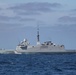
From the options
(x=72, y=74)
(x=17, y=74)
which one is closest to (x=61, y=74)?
(x=72, y=74)

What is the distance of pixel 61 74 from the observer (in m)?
71.0

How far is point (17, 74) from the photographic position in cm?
7038

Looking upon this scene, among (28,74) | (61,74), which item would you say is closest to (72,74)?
(61,74)

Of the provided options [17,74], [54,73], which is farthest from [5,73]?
[54,73]

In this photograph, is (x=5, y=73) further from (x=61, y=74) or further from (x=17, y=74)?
(x=61, y=74)

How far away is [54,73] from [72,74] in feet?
11.7

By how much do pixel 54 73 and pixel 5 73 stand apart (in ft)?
23.9

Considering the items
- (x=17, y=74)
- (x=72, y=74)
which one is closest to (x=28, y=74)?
(x=17, y=74)

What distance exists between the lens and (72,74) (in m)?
70.3

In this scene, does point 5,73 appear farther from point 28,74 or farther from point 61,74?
point 61,74

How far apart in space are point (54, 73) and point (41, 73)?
1993 millimetres

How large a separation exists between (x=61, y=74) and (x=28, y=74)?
477 centimetres

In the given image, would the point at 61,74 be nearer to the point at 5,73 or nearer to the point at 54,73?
the point at 54,73

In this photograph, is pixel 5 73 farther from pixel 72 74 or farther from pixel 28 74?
pixel 72 74
